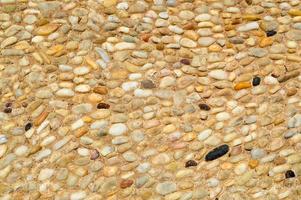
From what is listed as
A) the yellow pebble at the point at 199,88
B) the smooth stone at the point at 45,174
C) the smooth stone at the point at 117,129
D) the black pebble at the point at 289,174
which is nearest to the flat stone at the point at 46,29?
the smooth stone at the point at 117,129

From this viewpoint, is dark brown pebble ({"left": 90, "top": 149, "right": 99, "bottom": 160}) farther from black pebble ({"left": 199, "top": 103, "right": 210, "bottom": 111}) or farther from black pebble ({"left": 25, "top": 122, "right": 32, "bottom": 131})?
black pebble ({"left": 199, "top": 103, "right": 210, "bottom": 111})

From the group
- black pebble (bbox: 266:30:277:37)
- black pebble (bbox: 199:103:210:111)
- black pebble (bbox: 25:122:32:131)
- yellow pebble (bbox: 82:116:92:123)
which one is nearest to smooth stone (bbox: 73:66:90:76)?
yellow pebble (bbox: 82:116:92:123)

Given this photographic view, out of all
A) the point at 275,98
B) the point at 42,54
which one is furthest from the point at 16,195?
the point at 275,98

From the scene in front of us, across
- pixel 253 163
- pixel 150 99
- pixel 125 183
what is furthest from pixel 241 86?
pixel 125 183

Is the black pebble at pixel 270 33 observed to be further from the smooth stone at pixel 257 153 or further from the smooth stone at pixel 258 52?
the smooth stone at pixel 257 153

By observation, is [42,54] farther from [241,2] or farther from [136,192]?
[241,2]

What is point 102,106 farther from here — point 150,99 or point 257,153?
point 257,153
